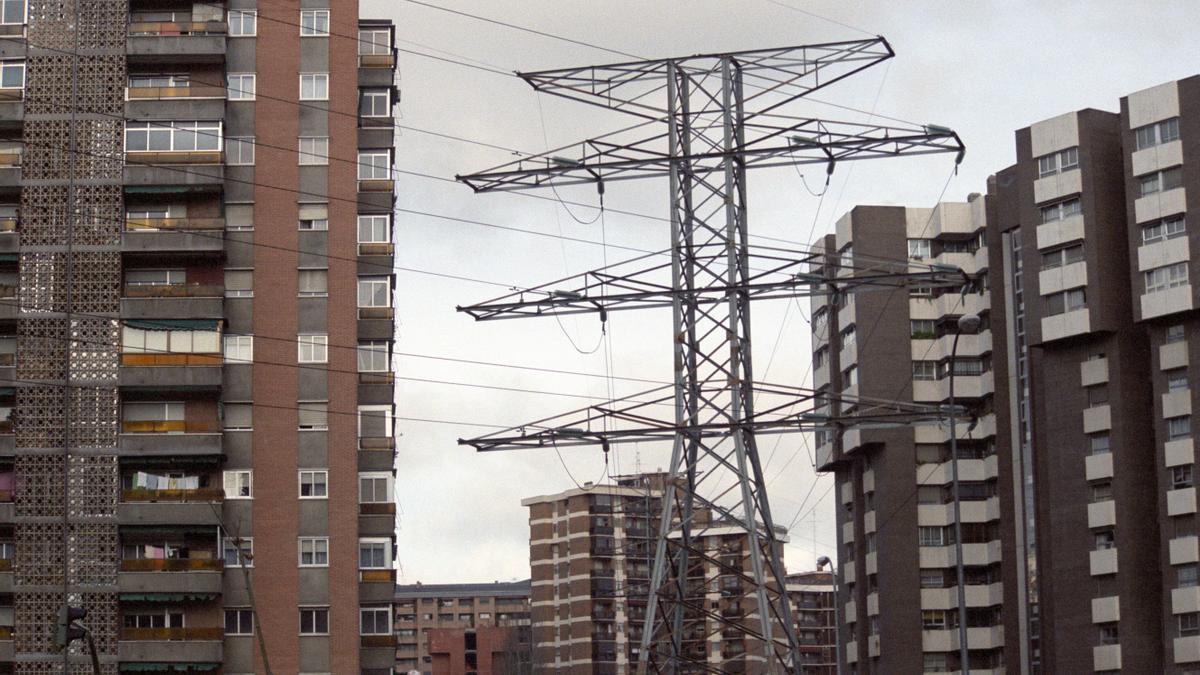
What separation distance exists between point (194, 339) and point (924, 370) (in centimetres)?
6533

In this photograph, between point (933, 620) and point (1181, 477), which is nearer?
point (1181, 477)

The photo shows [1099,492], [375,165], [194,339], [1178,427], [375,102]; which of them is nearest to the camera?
[194,339]

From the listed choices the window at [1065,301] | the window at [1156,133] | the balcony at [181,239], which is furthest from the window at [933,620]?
the balcony at [181,239]

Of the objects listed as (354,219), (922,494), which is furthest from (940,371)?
(354,219)

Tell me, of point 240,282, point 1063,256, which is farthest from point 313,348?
point 1063,256

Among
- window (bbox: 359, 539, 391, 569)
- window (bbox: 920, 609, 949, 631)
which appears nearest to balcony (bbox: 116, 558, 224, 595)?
window (bbox: 359, 539, 391, 569)

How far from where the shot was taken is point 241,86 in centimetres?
9419

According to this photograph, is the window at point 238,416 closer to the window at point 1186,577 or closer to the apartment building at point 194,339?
the apartment building at point 194,339

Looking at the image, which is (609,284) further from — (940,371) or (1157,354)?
(940,371)

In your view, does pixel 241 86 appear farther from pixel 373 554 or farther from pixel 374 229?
pixel 373 554

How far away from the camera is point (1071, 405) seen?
390ft

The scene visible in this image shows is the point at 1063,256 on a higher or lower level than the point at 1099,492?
higher

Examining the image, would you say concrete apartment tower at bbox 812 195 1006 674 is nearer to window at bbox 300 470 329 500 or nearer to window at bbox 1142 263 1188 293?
window at bbox 1142 263 1188 293

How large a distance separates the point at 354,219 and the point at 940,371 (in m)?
60.4
